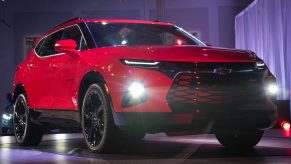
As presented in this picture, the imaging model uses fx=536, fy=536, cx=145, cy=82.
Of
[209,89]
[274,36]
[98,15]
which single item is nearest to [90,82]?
[209,89]

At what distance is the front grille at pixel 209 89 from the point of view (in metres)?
5.08

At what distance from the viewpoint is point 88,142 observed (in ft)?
19.6

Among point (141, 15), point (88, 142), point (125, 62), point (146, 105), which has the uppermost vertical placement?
point (141, 15)

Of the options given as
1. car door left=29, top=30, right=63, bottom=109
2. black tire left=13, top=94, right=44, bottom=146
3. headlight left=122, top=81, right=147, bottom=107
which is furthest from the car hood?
black tire left=13, top=94, right=44, bottom=146

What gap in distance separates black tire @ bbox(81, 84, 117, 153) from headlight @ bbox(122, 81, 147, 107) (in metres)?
0.34

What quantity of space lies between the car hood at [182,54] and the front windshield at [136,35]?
0.72m

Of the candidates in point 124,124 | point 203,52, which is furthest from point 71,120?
point 203,52

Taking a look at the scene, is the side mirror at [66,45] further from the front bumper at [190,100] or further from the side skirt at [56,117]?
the front bumper at [190,100]

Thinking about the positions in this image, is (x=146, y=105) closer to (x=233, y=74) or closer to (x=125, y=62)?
(x=125, y=62)

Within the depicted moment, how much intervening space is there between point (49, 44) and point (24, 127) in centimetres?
125

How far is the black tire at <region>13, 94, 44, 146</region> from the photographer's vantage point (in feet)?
25.0

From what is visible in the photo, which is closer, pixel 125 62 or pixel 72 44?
pixel 125 62

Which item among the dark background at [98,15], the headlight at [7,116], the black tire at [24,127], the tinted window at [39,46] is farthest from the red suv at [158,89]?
the dark background at [98,15]

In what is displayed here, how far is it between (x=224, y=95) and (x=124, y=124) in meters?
1.01
